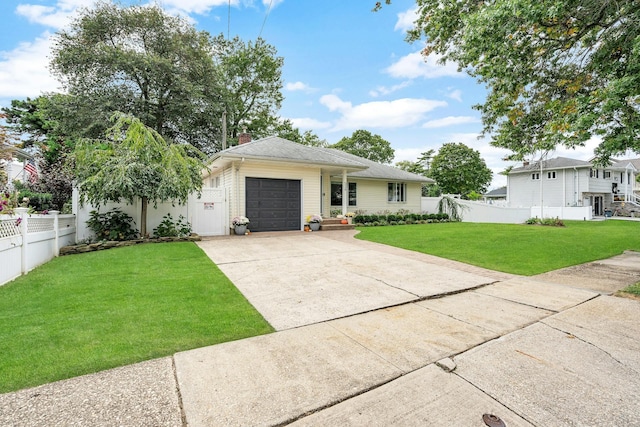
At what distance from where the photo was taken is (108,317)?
3416mm

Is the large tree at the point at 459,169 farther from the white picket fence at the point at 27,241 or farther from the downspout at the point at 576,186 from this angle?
the white picket fence at the point at 27,241

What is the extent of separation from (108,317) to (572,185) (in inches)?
1359

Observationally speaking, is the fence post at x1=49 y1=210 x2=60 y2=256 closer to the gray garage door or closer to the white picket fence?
the white picket fence

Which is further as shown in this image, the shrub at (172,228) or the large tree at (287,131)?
the large tree at (287,131)

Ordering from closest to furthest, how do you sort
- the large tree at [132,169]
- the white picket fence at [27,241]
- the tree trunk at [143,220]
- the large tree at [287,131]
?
the white picket fence at [27,241]
the large tree at [132,169]
the tree trunk at [143,220]
the large tree at [287,131]

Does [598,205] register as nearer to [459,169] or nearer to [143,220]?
[459,169]

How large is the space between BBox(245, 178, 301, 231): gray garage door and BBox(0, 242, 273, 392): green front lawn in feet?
20.9

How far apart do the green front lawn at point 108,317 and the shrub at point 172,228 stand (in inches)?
153

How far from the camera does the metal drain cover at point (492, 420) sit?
70.4 inches

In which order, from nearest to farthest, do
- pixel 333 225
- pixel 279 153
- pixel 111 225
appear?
pixel 111 225, pixel 279 153, pixel 333 225

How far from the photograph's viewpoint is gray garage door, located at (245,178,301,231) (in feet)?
39.9

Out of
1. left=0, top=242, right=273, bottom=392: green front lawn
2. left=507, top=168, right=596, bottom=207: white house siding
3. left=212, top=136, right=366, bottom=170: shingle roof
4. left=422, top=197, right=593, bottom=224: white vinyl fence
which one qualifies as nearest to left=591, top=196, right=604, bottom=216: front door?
left=507, top=168, right=596, bottom=207: white house siding

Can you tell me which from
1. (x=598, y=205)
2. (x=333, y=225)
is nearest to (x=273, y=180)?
(x=333, y=225)

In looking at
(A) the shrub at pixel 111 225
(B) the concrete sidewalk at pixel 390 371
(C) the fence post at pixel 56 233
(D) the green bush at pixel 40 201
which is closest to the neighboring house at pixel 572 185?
(B) the concrete sidewalk at pixel 390 371
